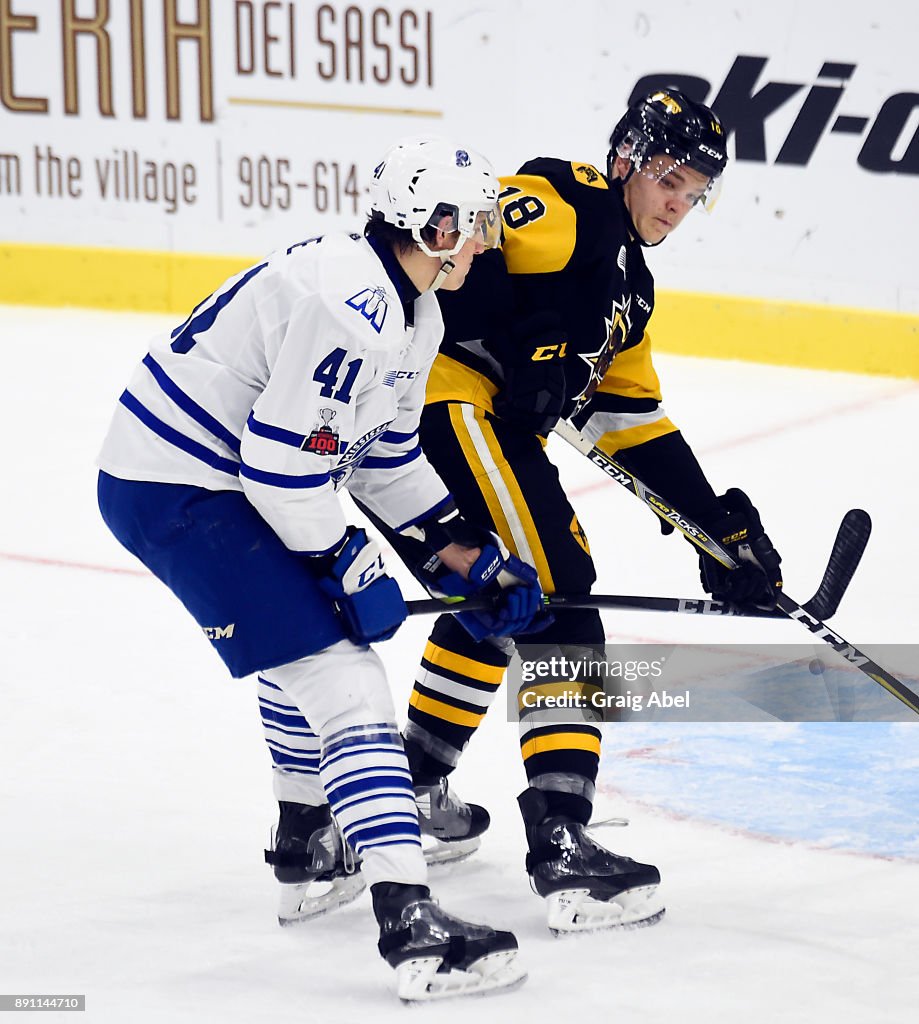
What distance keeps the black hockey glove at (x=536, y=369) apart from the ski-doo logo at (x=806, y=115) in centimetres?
330

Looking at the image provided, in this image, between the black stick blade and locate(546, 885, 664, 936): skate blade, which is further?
the black stick blade

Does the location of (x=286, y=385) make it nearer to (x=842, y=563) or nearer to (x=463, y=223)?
(x=463, y=223)

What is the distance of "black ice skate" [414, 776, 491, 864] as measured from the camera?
8.91 feet

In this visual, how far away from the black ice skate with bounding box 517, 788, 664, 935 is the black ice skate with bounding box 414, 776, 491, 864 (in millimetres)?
235

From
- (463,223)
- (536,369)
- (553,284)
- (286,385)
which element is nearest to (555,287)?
(553,284)

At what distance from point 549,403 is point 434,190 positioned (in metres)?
0.50

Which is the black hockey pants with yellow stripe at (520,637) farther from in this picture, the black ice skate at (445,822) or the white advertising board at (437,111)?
the white advertising board at (437,111)

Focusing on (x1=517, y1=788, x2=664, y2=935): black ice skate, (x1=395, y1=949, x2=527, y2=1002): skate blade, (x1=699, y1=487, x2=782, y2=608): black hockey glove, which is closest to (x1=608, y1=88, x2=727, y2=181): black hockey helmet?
(x1=699, y1=487, x2=782, y2=608): black hockey glove

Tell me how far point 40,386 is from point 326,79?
1661 millimetres

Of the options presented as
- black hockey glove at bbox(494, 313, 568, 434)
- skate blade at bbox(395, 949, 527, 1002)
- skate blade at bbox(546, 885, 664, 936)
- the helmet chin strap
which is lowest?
skate blade at bbox(546, 885, 664, 936)

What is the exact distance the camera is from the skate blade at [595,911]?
2.41 metres

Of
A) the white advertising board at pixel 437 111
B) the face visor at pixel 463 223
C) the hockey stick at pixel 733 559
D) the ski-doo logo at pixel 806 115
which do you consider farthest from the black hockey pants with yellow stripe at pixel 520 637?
the white advertising board at pixel 437 111

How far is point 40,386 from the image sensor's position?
6059 millimetres

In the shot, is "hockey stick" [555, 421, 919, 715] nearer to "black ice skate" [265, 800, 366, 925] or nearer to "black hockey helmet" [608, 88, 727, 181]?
"black hockey helmet" [608, 88, 727, 181]
